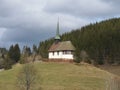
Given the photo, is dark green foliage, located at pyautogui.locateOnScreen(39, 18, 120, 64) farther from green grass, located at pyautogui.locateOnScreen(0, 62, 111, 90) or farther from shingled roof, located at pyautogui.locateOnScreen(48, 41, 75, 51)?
green grass, located at pyautogui.locateOnScreen(0, 62, 111, 90)

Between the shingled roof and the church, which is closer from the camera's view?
the church

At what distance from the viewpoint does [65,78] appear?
66.2m

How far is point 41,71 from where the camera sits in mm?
74938

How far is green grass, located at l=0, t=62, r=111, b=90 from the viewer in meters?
57.3

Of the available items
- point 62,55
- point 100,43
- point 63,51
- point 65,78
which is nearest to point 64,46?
point 63,51

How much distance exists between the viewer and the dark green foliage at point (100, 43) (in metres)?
115

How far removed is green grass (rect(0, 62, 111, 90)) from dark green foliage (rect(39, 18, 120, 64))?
3042 cm

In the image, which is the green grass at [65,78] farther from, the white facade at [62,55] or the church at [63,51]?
the church at [63,51]

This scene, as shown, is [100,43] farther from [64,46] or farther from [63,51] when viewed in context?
[63,51]

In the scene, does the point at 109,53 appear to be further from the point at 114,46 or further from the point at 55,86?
the point at 55,86

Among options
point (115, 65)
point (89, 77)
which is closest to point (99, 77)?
point (89, 77)

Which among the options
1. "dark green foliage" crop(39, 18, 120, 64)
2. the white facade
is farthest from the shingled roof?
"dark green foliage" crop(39, 18, 120, 64)

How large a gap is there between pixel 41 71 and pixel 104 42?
1961 inches

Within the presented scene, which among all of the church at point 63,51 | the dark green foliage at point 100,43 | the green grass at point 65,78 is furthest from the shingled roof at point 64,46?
the dark green foliage at point 100,43
